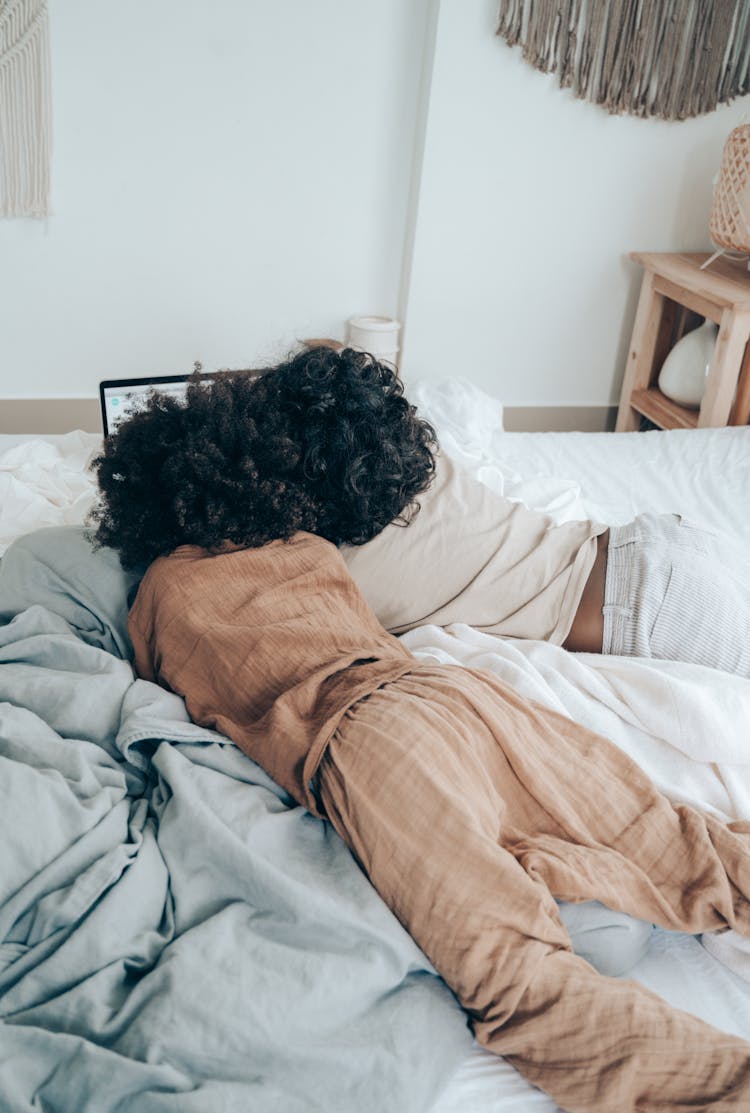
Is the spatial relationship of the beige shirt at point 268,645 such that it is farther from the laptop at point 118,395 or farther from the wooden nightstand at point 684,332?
the wooden nightstand at point 684,332

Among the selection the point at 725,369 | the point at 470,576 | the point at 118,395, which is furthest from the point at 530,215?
the point at 470,576

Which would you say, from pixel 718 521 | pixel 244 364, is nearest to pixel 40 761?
pixel 718 521

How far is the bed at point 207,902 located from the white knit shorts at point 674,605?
7 centimetres

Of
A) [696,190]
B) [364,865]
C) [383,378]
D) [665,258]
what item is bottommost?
[364,865]

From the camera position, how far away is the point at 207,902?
30.8 inches

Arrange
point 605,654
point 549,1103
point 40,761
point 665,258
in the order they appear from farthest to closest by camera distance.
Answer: point 665,258 < point 605,654 < point 40,761 < point 549,1103

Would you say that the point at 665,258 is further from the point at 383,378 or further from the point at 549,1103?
the point at 549,1103

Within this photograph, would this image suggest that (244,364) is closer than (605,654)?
No

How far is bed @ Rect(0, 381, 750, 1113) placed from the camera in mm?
666

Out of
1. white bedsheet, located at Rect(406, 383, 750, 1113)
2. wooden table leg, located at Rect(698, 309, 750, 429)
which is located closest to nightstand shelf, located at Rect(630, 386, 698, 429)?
wooden table leg, located at Rect(698, 309, 750, 429)

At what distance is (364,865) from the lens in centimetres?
78

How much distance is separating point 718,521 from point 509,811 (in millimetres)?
1024

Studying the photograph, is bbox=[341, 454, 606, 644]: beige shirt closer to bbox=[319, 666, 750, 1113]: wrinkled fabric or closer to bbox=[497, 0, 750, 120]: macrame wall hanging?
bbox=[319, 666, 750, 1113]: wrinkled fabric

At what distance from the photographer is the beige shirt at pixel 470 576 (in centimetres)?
119
